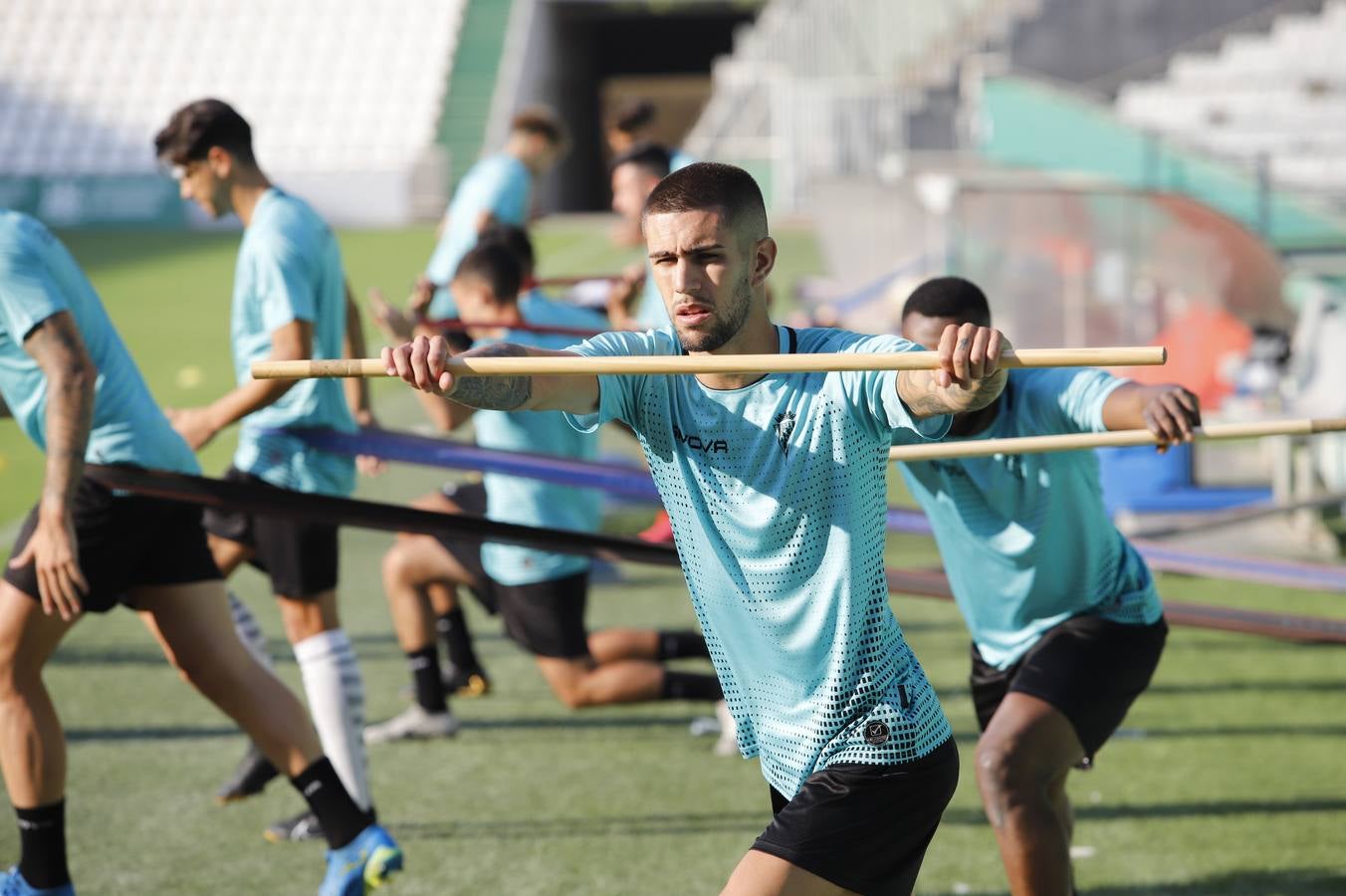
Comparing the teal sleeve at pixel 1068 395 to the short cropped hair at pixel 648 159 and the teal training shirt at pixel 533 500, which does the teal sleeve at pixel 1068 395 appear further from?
the short cropped hair at pixel 648 159

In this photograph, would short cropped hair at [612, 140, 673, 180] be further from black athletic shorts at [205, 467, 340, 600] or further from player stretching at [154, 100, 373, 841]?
black athletic shorts at [205, 467, 340, 600]

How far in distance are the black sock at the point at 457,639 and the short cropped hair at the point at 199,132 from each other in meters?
2.42

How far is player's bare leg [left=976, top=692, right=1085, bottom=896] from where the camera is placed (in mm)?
3928

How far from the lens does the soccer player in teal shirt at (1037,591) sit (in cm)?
396

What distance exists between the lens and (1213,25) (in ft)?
84.0

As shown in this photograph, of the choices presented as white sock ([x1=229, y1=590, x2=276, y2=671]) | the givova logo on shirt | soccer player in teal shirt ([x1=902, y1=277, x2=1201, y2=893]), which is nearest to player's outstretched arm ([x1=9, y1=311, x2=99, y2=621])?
white sock ([x1=229, y1=590, x2=276, y2=671])

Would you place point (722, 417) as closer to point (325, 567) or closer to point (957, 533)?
point (957, 533)

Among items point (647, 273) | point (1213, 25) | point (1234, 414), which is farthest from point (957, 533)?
Answer: point (1213, 25)

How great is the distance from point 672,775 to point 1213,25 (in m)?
22.6

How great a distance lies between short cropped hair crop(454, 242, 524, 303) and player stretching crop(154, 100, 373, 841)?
0.78 metres

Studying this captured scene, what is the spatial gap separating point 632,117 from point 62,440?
215 inches

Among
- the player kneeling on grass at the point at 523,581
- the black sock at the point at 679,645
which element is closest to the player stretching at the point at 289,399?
the player kneeling on grass at the point at 523,581

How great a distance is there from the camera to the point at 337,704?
Answer: 5312 millimetres

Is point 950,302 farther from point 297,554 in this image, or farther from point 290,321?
point 297,554
